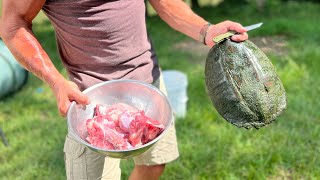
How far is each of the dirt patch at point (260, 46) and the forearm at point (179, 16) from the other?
120 inches

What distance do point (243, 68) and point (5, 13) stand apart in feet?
3.40

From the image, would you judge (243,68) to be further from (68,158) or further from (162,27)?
(162,27)

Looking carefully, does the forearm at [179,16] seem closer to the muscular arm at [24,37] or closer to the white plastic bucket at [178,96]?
→ the muscular arm at [24,37]

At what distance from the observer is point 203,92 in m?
4.54

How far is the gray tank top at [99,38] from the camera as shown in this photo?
198 cm

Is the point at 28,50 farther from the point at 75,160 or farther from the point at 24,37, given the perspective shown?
the point at 75,160

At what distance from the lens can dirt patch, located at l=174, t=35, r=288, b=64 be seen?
5488mm

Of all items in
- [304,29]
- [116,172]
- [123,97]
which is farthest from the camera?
[304,29]

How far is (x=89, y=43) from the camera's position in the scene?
205cm

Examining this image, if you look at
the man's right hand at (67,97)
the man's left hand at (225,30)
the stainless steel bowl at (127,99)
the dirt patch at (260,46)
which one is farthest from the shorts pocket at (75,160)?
the dirt patch at (260,46)

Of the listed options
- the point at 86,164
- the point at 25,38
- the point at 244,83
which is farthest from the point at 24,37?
the point at 244,83

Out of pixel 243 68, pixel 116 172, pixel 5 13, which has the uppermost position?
pixel 5 13

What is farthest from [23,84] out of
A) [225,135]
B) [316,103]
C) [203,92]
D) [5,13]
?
[5,13]

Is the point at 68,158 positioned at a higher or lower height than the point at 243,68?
lower
